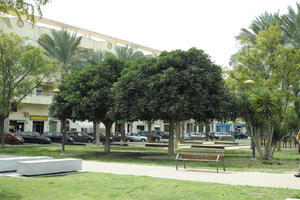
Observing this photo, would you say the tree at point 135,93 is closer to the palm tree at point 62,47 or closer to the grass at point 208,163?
the grass at point 208,163

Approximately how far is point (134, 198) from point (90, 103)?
1393cm

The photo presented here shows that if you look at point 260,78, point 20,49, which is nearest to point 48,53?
point 20,49

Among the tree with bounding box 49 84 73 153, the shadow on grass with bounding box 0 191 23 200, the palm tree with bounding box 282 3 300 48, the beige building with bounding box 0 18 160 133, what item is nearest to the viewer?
the shadow on grass with bounding box 0 191 23 200

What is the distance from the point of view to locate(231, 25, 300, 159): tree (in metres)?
17.7

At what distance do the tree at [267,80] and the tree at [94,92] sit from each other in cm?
737

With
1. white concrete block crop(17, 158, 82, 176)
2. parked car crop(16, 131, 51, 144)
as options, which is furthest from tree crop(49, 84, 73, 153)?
parked car crop(16, 131, 51, 144)

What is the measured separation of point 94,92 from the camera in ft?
71.1

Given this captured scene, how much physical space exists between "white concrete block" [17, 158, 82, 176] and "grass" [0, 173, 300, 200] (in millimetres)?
699

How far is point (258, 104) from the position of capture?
17.6 m

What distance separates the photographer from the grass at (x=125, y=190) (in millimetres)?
8117

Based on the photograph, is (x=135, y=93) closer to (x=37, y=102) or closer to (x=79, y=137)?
(x=79, y=137)

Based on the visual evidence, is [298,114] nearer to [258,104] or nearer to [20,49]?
[258,104]

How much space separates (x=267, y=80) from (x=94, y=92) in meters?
12.0

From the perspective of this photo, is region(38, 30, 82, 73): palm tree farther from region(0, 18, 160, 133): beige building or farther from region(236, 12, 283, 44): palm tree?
region(236, 12, 283, 44): palm tree
